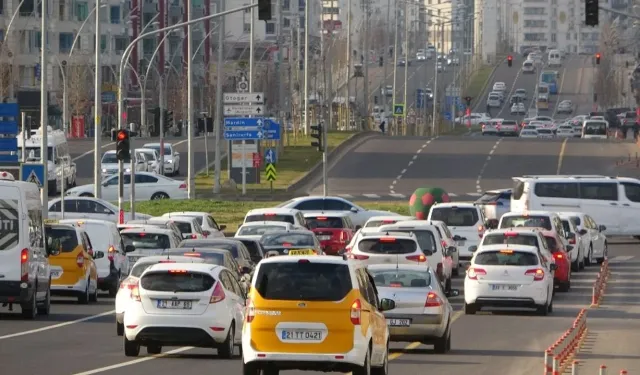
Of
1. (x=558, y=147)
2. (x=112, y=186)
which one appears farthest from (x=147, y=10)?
(x=112, y=186)

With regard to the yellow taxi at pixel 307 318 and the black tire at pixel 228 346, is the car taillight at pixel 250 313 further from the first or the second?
the black tire at pixel 228 346

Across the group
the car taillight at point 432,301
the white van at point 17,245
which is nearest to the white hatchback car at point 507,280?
the car taillight at point 432,301

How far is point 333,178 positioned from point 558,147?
1865cm

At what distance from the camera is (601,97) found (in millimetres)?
169875

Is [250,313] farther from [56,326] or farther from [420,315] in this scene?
[56,326]

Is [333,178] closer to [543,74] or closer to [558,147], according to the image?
[558,147]

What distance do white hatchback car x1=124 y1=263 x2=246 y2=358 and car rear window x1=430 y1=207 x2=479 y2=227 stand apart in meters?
25.4

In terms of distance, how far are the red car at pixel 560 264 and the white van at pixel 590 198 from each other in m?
16.6

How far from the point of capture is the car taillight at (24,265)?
28.9 m

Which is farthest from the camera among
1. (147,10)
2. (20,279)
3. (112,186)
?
(147,10)

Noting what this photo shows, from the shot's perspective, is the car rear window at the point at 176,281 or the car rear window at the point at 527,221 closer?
the car rear window at the point at 176,281

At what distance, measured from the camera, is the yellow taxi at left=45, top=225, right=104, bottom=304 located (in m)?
34.2

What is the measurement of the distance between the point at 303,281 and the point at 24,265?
452 inches

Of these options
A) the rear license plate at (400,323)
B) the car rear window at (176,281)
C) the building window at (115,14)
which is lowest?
the rear license plate at (400,323)
